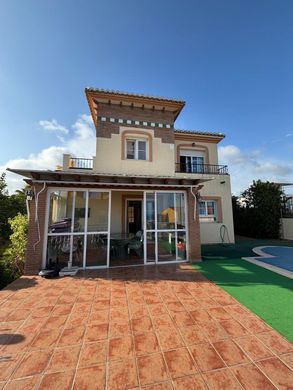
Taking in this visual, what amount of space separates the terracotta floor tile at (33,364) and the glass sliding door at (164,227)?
504 cm

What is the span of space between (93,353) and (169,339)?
3.88 feet

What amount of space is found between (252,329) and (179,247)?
14.9 ft

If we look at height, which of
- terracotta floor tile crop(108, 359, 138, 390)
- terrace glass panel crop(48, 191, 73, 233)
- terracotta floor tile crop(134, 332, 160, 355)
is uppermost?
terrace glass panel crop(48, 191, 73, 233)

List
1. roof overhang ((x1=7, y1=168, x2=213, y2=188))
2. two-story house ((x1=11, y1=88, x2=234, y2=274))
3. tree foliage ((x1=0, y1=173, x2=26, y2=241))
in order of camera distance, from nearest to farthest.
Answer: roof overhang ((x1=7, y1=168, x2=213, y2=188)) < two-story house ((x1=11, y1=88, x2=234, y2=274)) < tree foliage ((x1=0, y1=173, x2=26, y2=241))

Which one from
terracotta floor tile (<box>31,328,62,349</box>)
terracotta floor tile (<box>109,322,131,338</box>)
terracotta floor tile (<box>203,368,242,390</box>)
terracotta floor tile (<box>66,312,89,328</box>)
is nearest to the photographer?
terracotta floor tile (<box>203,368,242,390</box>)

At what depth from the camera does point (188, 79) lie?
946 cm

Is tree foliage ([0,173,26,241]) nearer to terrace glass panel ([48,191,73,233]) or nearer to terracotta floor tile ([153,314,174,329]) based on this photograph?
terrace glass panel ([48,191,73,233])

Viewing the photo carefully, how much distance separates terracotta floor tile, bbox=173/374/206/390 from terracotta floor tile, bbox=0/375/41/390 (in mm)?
1631

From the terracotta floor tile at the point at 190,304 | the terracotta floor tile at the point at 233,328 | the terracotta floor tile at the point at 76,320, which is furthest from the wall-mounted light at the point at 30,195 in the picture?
the terracotta floor tile at the point at 233,328

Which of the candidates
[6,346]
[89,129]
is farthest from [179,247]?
[89,129]

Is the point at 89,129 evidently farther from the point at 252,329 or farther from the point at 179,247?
the point at 252,329

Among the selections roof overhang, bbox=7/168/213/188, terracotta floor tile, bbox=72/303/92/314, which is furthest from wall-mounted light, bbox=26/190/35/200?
terracotta floor tile, bbox=72/303/92/314

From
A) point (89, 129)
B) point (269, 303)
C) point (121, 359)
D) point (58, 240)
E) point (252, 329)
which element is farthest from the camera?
point (89, 129)

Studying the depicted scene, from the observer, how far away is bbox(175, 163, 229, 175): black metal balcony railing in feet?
43.9
